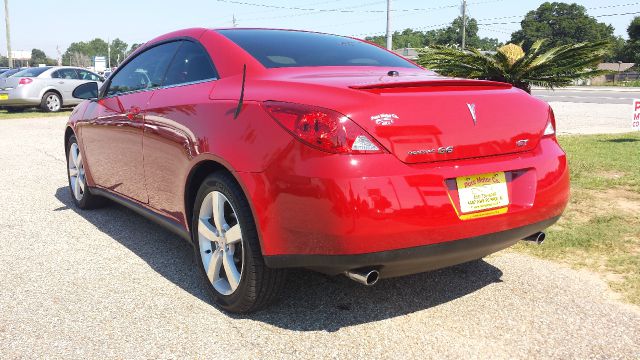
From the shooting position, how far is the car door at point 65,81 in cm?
1923

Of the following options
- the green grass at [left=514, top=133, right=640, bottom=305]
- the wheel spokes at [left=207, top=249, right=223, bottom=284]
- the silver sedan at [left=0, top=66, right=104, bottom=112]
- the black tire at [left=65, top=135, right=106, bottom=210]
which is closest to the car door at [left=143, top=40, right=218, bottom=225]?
the wheel spokes at [left=207, top=249, right=223, bottom=284]

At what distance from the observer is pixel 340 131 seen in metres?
2.47

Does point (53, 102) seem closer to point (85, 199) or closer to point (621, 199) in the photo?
point (85, 199)

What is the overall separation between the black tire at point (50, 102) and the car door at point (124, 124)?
15.5m

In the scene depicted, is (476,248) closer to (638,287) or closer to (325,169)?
(325,169)

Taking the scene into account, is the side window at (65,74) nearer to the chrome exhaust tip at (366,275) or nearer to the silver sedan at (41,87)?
the silver sedan at (41,87)

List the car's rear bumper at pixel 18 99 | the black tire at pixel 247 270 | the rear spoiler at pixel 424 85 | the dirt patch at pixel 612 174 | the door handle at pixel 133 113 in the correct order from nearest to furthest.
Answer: the rear spoiler at pixel 424 85, the black tire at pixel 247 270, the door handle at pixel 133 113, the dirt patch at pixel 612 174, the car's rear bumper at pixel 18 99

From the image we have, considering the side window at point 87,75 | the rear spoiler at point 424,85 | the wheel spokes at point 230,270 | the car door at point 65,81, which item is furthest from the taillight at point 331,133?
the side window at point 87,75

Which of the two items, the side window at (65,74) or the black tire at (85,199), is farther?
the side window at (65,74)

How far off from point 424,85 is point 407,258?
842 millimetres

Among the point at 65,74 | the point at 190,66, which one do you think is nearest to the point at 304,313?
the point at 190,66

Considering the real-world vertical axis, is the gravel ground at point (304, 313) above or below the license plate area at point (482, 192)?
below

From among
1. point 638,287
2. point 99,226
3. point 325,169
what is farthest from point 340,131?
point 99,226

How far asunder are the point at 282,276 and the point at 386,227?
2.28 feet
